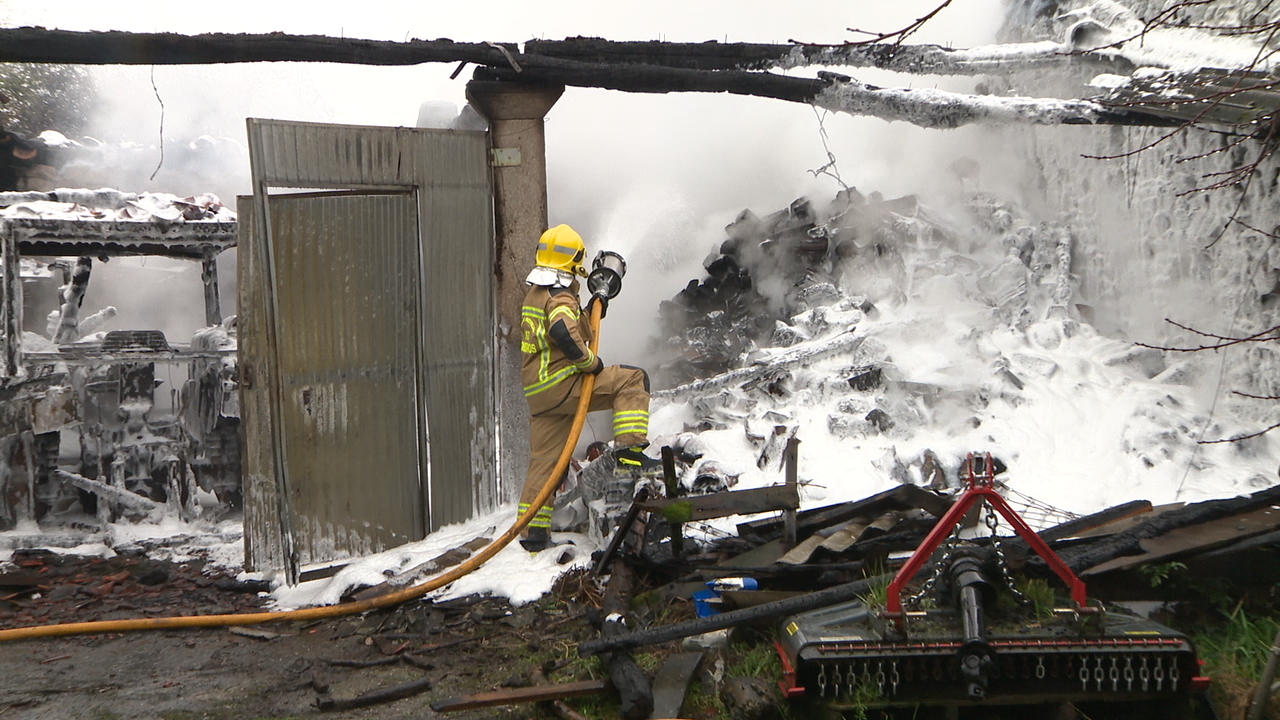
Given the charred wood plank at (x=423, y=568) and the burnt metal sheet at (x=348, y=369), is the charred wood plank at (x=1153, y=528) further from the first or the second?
the burnt metal sheet at (x=348, y=369)

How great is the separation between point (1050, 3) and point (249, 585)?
8444mm

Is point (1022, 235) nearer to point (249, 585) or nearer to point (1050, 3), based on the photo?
point (1050, 3)

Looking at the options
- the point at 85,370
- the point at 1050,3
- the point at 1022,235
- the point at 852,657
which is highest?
the point at 1050,3

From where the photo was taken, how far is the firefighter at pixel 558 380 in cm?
554

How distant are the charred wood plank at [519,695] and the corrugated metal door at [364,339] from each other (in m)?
2.36

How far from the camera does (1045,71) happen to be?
752 cm

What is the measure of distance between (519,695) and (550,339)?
2.57 metres

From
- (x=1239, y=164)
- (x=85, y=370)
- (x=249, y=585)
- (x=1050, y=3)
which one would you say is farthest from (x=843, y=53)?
(x=85, y=370)

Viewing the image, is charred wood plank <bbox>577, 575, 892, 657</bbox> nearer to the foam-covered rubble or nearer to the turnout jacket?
the turnout jacket

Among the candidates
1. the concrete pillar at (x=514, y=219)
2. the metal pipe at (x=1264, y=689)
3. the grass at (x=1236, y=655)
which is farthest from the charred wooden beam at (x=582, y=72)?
the metal pipe at (x=1264, y=689)

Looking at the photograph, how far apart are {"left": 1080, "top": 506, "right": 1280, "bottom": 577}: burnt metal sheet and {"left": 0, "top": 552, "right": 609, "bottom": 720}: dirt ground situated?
8.73 ft

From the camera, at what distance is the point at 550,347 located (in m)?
5.59

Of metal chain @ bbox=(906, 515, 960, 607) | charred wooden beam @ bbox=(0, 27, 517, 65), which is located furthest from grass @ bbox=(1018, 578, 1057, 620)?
charred wooden beam @ bbox=(0, 27, 517, 65)

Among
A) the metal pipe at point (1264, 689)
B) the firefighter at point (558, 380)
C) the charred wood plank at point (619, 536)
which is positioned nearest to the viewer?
the metal pipe at point (1264, 689)
